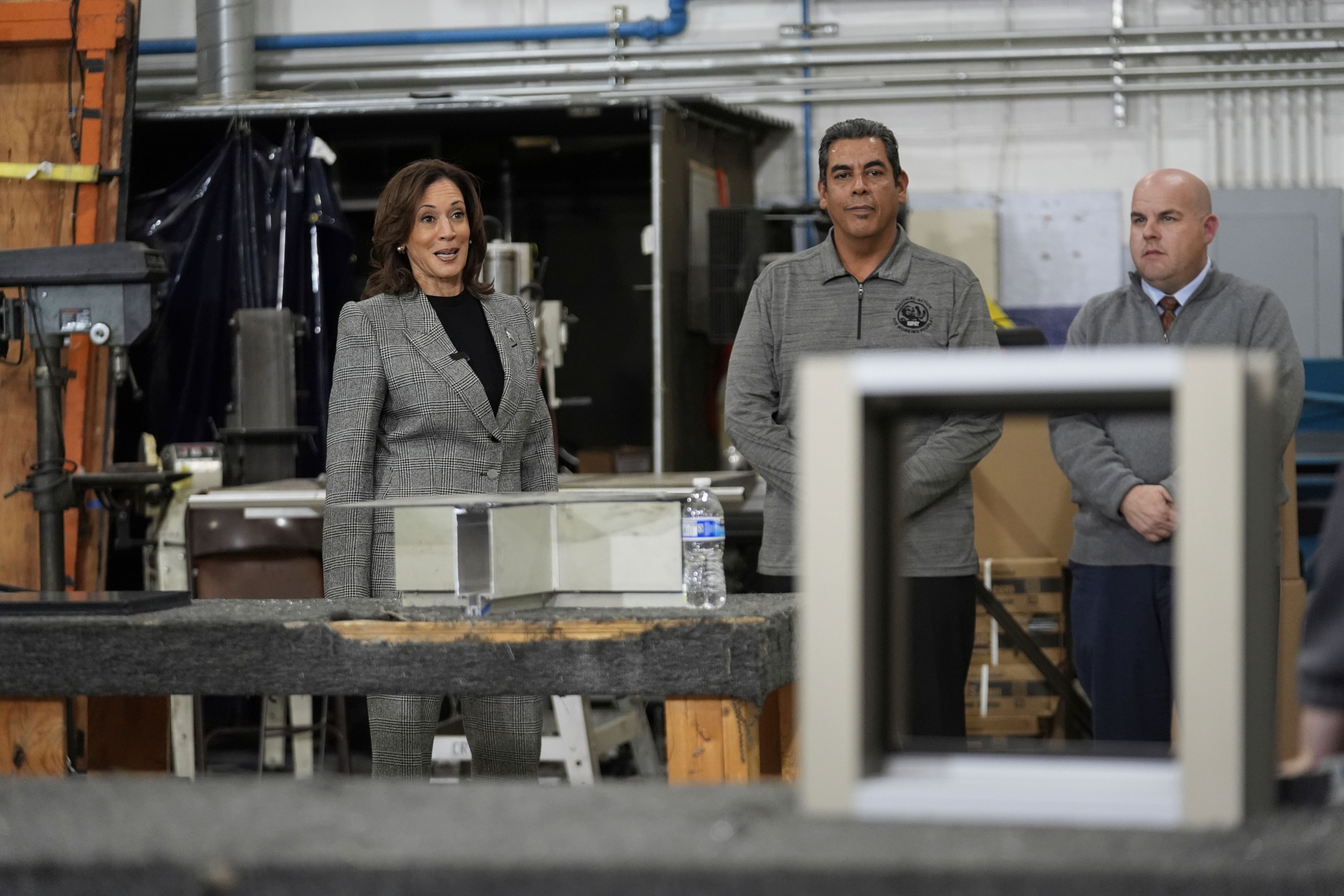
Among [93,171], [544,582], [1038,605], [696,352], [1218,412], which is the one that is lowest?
[1038,605]

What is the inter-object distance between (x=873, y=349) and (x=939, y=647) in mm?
519

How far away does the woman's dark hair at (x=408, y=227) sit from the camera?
2.51m

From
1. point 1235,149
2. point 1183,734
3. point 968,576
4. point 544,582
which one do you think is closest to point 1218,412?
point 1183,734

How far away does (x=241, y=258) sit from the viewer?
4996mm

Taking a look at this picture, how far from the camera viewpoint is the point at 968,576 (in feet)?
7.95

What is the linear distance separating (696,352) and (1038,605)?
2097mm

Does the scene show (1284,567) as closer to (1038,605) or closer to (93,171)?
(1038,605)

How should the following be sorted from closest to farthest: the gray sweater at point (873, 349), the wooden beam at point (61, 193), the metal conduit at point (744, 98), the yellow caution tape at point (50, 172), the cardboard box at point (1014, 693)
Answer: the gray sweater at point (873, 349) → the cardboard box at point (1014, 693) → the wooden beam at point (61, 193) → the yellow caution tape at point (50, 172) → the metal conduit at point (744, 98)

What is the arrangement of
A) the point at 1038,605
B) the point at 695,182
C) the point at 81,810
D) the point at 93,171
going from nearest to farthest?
the point at 81,810
the point at 1038,605
the point at 93,171
the point at 695,182

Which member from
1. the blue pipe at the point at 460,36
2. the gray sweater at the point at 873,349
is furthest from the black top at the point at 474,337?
the blue pipe at the point at 460,36

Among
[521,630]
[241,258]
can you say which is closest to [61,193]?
Answer: [241,258]

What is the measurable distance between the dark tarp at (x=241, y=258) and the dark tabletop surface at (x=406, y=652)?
3.04 meters

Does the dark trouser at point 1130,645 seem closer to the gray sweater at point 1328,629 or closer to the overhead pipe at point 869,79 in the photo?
the gray sweater at point 1328,629

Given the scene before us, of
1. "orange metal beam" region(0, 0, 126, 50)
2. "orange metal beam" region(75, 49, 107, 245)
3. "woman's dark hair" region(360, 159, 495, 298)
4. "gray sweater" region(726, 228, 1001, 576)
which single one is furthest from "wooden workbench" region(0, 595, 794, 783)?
"orange metal beam" region(0, 0, 126, 50)
